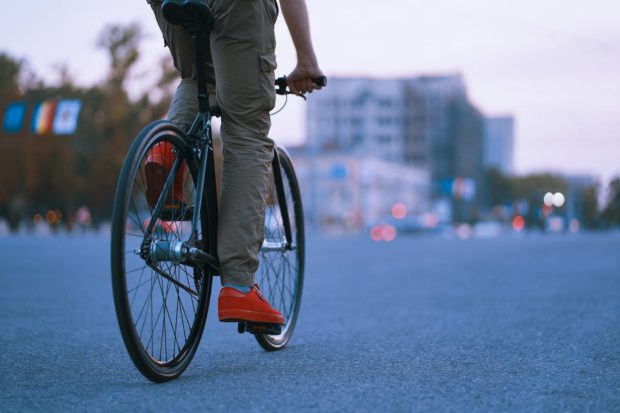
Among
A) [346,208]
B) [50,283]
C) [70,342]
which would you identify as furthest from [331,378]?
[346,208]

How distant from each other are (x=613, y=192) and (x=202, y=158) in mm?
8981

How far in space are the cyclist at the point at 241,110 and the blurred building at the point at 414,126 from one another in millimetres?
126662

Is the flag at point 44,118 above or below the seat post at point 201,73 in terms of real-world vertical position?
above

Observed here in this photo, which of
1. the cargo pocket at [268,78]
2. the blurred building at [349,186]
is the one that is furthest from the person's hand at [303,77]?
the blurred building at [349,186]

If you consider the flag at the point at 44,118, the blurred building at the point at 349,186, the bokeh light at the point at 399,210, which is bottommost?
the bokeh light at the point at 399,210

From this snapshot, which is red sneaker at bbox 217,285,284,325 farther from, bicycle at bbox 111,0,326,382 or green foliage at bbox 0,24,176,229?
green foliage at bbox 0,24,176,229

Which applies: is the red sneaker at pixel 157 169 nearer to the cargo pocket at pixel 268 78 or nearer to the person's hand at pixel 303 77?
the cargo pocket at pixel 268 78

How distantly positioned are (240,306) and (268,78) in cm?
80

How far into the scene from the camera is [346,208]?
360 ft

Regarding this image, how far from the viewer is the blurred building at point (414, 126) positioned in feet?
444

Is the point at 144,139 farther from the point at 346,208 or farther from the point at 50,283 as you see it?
the point at 346,208

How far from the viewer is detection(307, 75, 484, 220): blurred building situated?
13525 cm

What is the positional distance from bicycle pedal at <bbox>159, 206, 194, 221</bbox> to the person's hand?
24.5 inches

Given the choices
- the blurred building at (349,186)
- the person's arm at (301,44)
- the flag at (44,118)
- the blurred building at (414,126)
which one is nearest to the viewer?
the person's arm at (301,44)
